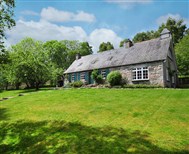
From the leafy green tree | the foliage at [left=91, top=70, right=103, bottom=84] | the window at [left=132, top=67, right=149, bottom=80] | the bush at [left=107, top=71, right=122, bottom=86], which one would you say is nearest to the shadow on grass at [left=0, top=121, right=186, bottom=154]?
the bush at [left=107, top=71, right=122, bottom=86]

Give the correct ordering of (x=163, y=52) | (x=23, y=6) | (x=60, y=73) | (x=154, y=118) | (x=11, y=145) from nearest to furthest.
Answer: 1. (x=11, y=145)
2. (x=154, y=118)
3. (x=23, y=6)
4. (x=163, y=52)
5. (x=60, y=73)

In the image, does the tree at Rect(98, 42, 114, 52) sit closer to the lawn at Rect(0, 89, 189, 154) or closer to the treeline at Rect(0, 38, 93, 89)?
the treeline at Rect(0, 38, 93, 89)

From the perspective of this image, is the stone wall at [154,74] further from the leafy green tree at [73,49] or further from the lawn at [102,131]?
the leafy green tree at [73,49]

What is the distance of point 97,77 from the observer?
75.0 ft

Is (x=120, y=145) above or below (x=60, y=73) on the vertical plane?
below

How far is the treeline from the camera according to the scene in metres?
25.3

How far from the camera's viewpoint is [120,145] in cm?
453

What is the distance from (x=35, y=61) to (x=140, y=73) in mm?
17296

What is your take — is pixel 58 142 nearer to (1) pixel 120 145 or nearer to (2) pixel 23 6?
(1) pixel 120 145

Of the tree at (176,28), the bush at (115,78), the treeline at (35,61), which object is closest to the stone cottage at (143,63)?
the bush at (115,78)

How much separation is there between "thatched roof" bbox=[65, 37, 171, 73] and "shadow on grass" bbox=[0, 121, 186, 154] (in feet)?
48.5

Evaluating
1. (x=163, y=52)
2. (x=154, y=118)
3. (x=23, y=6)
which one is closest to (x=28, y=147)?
(x=154, y=118)

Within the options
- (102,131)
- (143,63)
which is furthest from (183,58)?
(102,131)

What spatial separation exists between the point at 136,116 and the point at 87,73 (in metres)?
18.5
